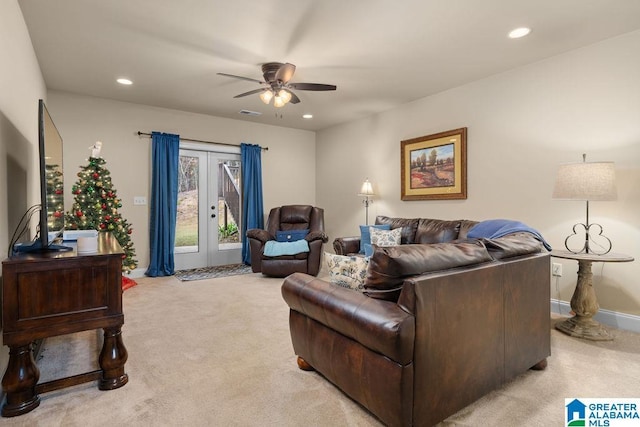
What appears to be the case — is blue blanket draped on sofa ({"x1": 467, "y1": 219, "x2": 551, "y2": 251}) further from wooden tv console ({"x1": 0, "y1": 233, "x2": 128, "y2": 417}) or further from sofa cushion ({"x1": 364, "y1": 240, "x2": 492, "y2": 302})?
wooden tv console ({"x1": 0, "y1": 233, "x2": 128, "y2": 417})

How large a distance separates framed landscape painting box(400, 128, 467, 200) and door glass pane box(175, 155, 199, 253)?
340 cm

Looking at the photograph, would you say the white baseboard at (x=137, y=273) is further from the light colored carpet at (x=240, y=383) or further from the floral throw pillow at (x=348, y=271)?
the floral throw pillow at (x=348, y=271)

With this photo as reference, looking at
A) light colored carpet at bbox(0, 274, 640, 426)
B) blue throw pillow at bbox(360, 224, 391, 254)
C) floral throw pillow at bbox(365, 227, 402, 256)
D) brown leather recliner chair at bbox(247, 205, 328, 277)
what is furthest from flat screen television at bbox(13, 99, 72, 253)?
blue throw pillow at bbox(360, 224, 391, 254)

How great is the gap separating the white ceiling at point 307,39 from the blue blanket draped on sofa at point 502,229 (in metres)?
1.63

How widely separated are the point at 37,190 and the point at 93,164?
0.85 meters

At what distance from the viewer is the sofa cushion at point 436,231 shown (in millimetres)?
3742

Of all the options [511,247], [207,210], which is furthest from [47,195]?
[207,210]

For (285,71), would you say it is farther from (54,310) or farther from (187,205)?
(187,205)

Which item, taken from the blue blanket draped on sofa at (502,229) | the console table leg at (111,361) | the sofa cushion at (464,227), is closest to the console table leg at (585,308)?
the blue blanket draped on sofa at (502,229)

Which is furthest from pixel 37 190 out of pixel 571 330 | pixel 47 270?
pixel 571 330

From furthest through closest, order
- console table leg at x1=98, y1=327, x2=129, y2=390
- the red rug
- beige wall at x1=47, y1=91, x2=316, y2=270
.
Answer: beige wall at x1=47, y1=91, x2=316, y2=270
the red rug
console table leg at x1=98, y1=327, x2=129, y2=390

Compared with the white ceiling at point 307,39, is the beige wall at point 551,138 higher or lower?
lower

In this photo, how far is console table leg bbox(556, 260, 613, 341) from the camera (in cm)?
273

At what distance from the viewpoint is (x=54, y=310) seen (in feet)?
5.98
